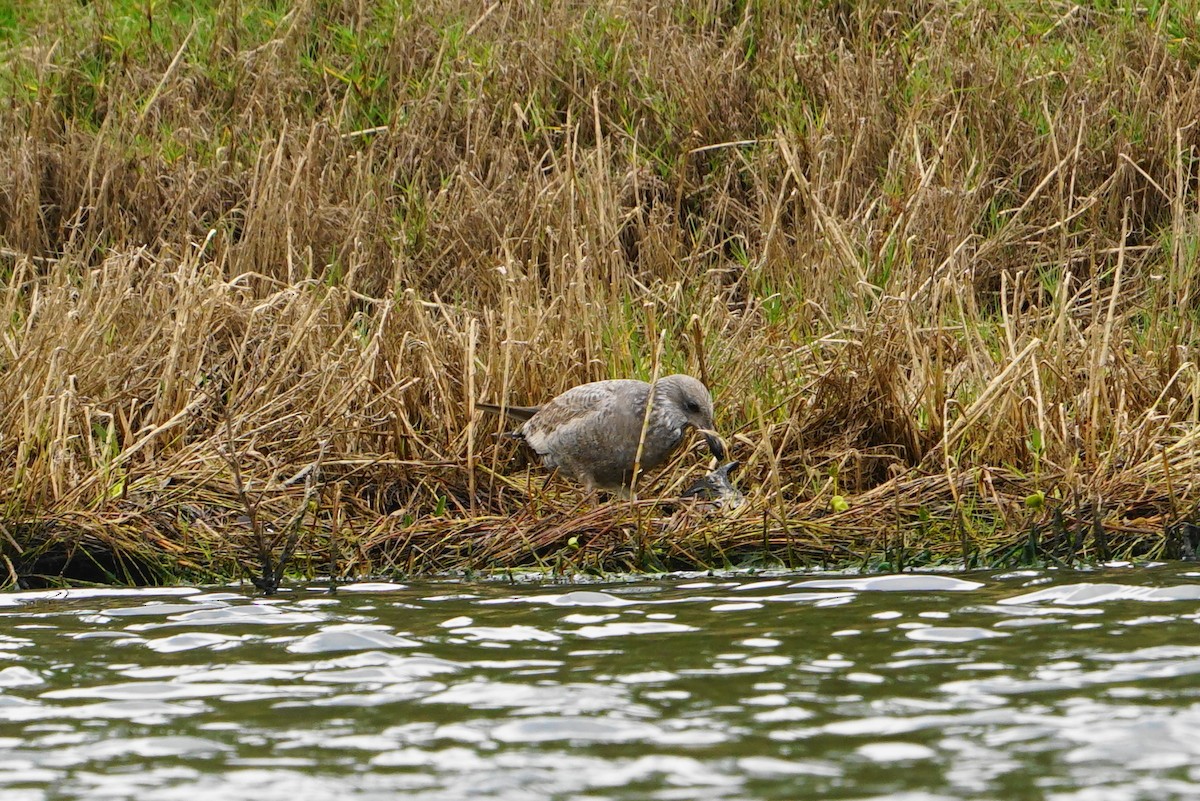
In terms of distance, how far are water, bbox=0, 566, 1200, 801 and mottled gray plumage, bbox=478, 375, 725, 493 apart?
0.79 metres

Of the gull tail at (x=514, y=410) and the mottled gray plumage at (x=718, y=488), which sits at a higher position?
the gull tail at (x=514, y=410)

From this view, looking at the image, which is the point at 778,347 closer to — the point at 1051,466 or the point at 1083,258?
the point at 1051,466

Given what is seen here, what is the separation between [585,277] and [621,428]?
1.98 m

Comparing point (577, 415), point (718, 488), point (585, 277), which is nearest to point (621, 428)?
Answer: point (577, 415)

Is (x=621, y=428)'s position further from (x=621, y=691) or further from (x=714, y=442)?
(x=621, y=691)

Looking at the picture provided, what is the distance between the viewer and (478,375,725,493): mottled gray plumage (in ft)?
22.2

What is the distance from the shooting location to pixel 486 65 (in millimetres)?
11828

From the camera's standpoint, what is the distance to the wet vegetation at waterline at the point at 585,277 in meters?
6.67

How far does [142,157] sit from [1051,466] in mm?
6754

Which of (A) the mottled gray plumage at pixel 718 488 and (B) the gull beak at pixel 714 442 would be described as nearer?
(B) the gull beak at pixel 714 442

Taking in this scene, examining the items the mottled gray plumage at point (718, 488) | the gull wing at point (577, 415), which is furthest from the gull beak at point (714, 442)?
the gull wing at point (577, 415)

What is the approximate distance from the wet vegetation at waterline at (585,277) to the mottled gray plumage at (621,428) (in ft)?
0.66

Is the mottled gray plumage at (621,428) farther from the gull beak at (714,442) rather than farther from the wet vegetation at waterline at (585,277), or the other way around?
the wet vegetation at waterline at (585,277)

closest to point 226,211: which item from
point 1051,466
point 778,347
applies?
point 778,347
